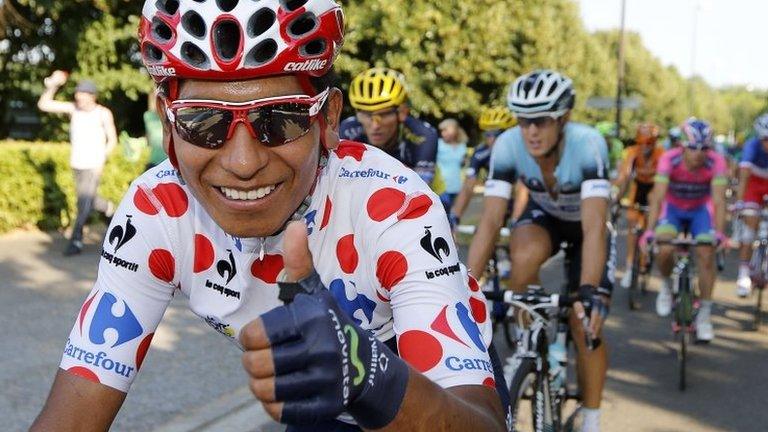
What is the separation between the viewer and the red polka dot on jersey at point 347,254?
2.17 metres

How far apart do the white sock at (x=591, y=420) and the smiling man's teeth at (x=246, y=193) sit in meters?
3.39

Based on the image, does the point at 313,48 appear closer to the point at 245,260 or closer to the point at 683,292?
the point at 245,260

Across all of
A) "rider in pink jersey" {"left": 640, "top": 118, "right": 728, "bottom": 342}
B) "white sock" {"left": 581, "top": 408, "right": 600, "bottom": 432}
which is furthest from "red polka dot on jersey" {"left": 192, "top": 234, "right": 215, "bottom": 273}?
"rider in pink jersey" {"left": 640, "top": 118, "right": 728, "bottom": 342}

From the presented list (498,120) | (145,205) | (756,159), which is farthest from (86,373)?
(756,159)

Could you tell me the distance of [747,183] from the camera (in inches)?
422

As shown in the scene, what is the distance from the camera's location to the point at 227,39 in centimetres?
197

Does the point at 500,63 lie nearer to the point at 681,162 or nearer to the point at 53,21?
the point at 53,21

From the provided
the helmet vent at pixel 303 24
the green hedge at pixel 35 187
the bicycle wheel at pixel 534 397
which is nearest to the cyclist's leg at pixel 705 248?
the bicycle wheel at pixel 534 397

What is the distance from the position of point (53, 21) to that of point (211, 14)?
22218mm

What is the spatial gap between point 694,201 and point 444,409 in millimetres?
7350

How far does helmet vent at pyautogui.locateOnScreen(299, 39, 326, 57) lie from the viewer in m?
2.02

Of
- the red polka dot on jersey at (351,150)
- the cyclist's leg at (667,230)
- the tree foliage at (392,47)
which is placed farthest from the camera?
the tree foliage at (392,47)

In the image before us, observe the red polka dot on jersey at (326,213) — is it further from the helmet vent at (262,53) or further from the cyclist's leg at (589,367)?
the cyclist's leg at (589,367)

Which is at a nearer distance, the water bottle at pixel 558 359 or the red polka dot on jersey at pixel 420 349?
the red polka dot on jersey at pixel 420 349
